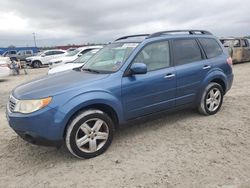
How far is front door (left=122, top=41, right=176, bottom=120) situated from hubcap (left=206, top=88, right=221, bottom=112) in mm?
1057

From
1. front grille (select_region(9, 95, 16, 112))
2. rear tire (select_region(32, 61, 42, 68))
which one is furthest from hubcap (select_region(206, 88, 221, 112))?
rear tire (select_region(32, 61, 42, 68))

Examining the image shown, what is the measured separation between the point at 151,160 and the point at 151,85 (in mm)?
1214

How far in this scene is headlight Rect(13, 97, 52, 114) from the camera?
3443 millimetres

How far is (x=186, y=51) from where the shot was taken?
16.3 ft

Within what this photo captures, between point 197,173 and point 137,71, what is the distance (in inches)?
65.3

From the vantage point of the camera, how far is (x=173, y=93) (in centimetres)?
462

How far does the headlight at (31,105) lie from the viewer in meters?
3.44

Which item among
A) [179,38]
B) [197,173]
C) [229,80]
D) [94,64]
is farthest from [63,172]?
[229,80]

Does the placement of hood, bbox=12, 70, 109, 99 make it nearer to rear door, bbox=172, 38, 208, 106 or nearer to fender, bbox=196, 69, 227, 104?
rear door, bbox=172, 38, 208, 106

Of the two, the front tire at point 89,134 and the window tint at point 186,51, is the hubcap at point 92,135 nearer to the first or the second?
the front tire at point 89,134

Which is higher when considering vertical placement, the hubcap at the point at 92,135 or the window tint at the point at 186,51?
the window tint at the point at 186,51

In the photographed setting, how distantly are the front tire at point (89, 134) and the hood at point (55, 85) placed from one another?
0.42 meters

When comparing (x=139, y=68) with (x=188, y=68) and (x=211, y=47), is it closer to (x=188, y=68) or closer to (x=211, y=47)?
(x=188, y=68)

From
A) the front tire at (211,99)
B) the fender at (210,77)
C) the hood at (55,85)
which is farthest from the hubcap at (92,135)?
the front tire at (211,99)
